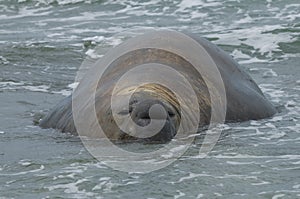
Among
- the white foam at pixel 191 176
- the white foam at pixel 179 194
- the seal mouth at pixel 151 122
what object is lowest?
the white foam at pixel 191 176

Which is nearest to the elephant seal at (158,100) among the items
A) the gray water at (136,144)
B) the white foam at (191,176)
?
the gray water at (136,144)

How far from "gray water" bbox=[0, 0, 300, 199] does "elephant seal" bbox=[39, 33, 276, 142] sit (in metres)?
0.15

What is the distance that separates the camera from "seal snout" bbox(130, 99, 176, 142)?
7.23 metres

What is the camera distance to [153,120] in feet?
23.6

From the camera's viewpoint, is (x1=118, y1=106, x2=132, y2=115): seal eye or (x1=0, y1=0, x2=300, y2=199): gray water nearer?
(x1=0, y1=0, x2=300, y2=199): gray water

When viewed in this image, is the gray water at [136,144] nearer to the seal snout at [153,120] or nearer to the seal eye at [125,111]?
the seal snout at [153,120]

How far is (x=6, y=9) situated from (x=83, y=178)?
39.4ft

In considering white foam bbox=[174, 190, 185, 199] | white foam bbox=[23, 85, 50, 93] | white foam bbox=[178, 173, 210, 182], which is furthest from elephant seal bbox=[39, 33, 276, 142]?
white foam bbox=[23, 85, 50, 93]

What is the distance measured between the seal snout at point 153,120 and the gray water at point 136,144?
18cm

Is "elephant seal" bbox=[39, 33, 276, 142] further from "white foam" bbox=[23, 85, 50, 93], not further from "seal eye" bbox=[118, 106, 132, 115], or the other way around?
"white foam" bbox=[23, 85, 50, 93]

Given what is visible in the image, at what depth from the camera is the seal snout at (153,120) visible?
723 cm

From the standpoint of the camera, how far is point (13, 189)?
634 cm

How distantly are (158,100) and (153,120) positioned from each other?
0.33 meters

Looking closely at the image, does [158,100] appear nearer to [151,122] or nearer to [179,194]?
[151,122]
